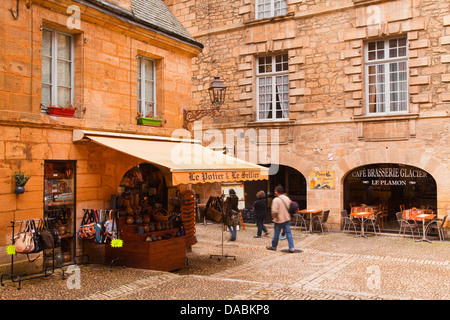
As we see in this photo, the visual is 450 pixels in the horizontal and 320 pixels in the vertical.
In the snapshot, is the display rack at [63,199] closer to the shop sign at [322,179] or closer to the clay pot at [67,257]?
the clay pot at [67,257]

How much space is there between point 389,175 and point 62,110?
30.3 ft

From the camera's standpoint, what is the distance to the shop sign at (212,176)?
6644 millimetres

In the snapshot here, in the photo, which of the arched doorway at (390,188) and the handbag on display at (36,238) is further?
the arched doorway at (390,188)

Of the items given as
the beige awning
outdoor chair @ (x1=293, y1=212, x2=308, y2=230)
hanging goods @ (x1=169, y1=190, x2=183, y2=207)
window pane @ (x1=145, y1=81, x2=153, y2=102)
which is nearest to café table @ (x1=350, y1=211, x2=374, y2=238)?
outdoor chair @ (x1=293, y1=212, x2=308, y2=230)

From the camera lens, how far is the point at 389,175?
12242 mm

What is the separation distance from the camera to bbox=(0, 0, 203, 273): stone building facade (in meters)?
6.46

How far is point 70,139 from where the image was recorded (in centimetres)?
728

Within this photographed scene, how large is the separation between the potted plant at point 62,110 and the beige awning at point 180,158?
34cm

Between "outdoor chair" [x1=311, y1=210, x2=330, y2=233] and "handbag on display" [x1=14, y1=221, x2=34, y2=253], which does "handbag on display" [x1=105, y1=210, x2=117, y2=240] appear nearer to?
"handbag on display" [x1=14, y1=221, x2=34, y2=253]

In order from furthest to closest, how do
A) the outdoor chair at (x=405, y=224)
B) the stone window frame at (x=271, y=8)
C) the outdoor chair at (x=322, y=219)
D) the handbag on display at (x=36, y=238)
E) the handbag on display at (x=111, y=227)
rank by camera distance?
1. the stone window frame at (x=271, y=8)
2. the outdoor chair at (x=322, y=219)
3. the outdoor chair at (x=405, y=224)
4. the handbag on display at (x=111, y=227)
5. the handbag on display at (x=36, y=238)

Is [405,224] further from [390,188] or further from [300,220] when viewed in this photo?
[300,220]

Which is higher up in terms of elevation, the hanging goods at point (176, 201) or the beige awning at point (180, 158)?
the beige awning at point (180, 158)

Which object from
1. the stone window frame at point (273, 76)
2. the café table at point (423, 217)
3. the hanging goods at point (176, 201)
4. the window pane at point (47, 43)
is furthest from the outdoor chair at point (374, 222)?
the window pane at point (47, 43)

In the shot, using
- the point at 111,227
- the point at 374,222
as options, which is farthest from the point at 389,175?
the point at 111,227
